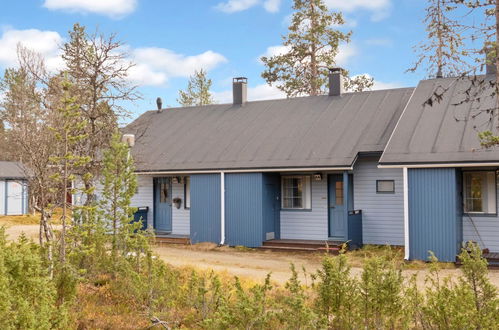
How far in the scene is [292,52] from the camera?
107 feet

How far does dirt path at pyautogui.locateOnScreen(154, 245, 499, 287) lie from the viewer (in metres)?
11.8

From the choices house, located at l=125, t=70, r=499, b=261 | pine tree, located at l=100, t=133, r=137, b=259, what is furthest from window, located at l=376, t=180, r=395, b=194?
pine tree, located at l=100, t=133, r=137, b=259

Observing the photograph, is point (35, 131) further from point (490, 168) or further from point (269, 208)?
point (490, 168)

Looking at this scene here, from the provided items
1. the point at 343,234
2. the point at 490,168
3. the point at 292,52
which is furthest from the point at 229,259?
the point at 292,52

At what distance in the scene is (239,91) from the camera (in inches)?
861

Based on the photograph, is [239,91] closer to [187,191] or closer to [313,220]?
[187,191]

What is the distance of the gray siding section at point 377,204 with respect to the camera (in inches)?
605

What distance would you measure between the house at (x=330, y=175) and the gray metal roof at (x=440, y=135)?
0.04 m

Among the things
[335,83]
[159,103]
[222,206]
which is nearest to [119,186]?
[222,206]

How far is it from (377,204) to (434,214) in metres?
2.45

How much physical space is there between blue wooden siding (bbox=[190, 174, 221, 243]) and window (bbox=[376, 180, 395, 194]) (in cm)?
497

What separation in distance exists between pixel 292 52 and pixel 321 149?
57.3 feet

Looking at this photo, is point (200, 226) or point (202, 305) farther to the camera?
point (200, 226)

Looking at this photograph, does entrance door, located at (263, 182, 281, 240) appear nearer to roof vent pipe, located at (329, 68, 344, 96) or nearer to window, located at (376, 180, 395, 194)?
window, located at (376, 180, 395, 194)
